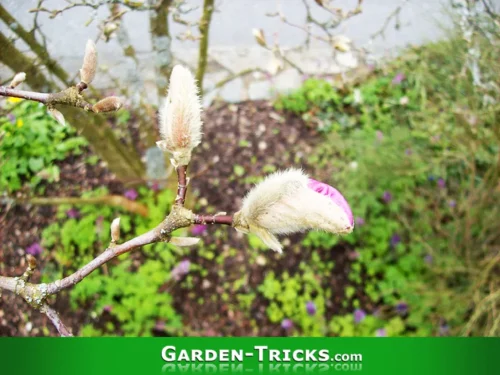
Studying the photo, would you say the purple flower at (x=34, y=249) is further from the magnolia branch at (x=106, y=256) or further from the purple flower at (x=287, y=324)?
the magnolia branch at (x=106, y=256)

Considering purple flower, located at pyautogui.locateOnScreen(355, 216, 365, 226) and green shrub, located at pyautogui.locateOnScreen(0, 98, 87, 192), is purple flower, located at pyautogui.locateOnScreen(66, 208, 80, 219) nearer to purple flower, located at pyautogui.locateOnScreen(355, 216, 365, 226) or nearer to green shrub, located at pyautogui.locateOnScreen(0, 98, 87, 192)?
green shrub, located at pyautogui.locateOnScreen(0, 98, 87, 192)

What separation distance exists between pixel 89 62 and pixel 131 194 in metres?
1.47

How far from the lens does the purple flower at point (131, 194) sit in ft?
6.75

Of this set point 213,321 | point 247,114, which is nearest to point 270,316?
point 213,321

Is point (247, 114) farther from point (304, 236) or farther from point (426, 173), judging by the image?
point (426, 173)

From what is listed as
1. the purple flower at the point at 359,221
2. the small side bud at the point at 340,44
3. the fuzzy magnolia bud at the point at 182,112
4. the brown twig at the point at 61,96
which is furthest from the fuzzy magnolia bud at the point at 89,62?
the purple flower at the point at 359,221

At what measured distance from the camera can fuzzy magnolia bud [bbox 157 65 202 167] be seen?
1.88 ft

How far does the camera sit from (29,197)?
1.81 meters

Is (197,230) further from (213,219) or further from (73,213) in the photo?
(213,219)

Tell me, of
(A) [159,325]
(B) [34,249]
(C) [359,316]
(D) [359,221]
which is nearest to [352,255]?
(D) [359,221]

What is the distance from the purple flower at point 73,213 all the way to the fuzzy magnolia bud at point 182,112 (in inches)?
60.0

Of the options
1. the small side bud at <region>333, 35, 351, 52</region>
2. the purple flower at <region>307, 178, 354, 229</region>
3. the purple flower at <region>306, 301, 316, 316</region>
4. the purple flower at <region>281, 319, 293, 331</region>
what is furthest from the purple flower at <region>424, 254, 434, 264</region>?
the purple flower at <region>307, 178, 354, 229</region>

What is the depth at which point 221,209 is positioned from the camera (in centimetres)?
217

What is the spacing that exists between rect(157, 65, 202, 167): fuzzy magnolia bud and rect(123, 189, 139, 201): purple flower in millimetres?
1518
